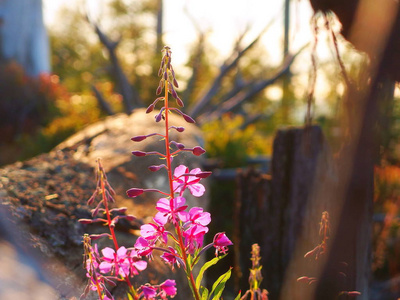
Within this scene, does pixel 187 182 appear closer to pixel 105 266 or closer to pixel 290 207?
pixel 105 266

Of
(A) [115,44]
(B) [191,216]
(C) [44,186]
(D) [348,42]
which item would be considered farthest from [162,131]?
(A) [115,44]

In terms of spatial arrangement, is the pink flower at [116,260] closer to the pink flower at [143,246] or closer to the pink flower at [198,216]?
the pink flower at [143,246]

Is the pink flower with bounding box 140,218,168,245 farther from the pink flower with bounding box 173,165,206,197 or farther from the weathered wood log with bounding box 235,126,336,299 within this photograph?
the weathered wood log with bounding box 235,126,336,299

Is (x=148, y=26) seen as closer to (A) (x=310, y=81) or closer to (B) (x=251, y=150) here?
(B) (x=251, y=150)

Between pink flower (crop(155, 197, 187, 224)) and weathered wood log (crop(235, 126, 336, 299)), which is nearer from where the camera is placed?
pink flower (crop(155, 197, 187, 224))

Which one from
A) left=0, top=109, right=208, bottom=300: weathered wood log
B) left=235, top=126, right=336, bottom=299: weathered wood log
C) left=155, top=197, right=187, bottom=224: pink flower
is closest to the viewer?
left=155, top=197, right=187, bottom=224: pink flower

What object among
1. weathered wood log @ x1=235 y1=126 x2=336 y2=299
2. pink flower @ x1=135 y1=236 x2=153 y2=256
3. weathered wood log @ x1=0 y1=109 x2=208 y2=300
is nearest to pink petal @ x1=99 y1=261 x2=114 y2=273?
pink flower @ x1=135 y1=236 x2=153 y2=256

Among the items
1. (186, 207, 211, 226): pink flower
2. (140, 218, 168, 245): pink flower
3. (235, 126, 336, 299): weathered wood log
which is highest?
(186, 207, 211, 226): pink flower

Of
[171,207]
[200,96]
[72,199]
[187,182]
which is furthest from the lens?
[200,96]

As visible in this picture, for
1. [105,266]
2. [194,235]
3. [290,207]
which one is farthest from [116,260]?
[290,207]

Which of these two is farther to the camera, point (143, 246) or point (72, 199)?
point (72, 199)

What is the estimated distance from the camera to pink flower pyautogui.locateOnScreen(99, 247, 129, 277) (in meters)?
1.50

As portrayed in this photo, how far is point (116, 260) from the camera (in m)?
1.52

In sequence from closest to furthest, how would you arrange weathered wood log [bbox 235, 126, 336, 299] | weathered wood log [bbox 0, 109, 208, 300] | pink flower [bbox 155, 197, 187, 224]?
1. pink flower [bbox 155, 197, 187, 224]
2. weathered wood log [bbox 0, 109, 208, 300]
3. weathered wood log [bbox 235, 126, 336, 299]
